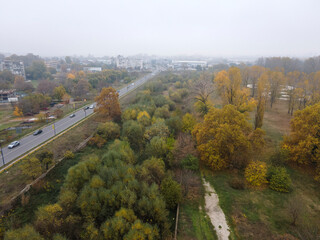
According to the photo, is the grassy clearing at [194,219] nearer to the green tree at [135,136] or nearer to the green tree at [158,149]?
the green tree at [158,149]

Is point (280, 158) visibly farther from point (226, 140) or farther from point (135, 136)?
point (135, 136)

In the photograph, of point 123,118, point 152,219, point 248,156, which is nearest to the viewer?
point 152,219

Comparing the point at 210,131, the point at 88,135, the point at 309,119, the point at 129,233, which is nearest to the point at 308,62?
the point at 309,119

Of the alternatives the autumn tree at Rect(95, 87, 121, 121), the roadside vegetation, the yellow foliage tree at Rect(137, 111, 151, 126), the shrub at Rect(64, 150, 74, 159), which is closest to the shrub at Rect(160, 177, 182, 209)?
the roadside vegetation

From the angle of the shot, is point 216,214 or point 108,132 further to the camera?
point 108,132

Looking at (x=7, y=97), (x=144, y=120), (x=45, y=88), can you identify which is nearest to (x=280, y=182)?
(x=144, y=120)

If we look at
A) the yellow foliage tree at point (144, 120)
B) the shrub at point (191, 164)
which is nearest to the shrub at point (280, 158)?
the shrub at point (191, 164)

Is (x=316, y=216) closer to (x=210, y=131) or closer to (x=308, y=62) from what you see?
(x=210, y=131)
